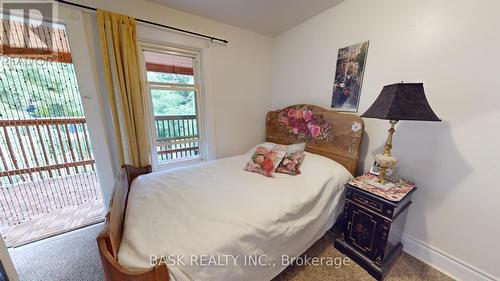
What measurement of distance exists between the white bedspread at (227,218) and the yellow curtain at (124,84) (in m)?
0.44

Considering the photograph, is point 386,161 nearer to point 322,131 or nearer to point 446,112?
point 446,112

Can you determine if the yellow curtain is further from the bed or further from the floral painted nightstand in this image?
the floral painted nightstand

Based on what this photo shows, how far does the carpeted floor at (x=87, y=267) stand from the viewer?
1.36m

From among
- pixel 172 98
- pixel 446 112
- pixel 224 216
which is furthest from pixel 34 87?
pixel 446 112

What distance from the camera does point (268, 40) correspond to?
2.67 metres

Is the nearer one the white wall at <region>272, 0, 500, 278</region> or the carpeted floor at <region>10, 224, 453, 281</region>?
the white wall at <region>272, 0, 500, 278</region>

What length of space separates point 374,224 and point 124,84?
256 cm

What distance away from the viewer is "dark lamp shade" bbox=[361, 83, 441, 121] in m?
1.15

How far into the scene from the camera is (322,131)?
6.66 feet

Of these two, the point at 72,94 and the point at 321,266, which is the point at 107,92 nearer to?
the point at 72,94

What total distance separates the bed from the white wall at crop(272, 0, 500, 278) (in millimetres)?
472

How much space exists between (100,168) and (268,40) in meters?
2.76

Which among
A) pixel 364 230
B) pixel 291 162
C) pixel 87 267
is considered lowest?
pixel 87 267

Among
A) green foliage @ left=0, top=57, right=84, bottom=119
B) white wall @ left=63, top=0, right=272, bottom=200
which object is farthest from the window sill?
green foliage @ left=0, top=57, right=84, bottom=119
